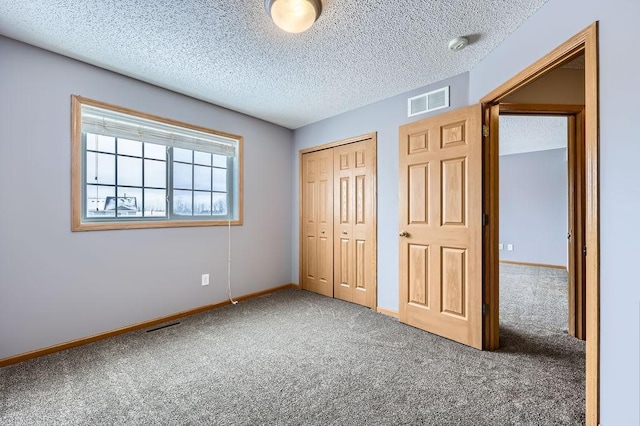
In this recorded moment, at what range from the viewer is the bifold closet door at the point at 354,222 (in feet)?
11.0

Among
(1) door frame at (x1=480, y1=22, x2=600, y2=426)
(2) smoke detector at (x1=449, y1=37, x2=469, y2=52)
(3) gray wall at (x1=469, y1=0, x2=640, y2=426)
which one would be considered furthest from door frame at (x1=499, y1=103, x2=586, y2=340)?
(3) gray wall at (x1=469, y1=0, x2=640, y2=426)

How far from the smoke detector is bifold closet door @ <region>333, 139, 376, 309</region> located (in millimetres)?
1320

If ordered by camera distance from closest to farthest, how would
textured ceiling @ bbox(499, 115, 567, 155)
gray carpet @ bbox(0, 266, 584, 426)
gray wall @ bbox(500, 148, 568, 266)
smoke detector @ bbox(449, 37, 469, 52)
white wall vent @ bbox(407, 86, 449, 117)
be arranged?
gray carpet @ bbox(0, 266, 584, 426) → smoke detector @ bbox(449, 37, 469, 52) → white wall vent @ bbox(407, 86, 449, 117) → textured ceiling @ bbox(499, 115, 567, 155) → gray wall @ bbox(500, 148, 568, 266)

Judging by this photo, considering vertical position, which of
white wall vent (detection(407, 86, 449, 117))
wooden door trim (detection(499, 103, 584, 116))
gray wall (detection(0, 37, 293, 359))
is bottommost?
gray wall (detection(0, 37, 293, 359))

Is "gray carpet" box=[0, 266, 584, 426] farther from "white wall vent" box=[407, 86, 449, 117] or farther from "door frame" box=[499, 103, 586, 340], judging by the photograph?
"white wall vent" box=[407, 86, 449, 117]

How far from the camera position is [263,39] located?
2.06m

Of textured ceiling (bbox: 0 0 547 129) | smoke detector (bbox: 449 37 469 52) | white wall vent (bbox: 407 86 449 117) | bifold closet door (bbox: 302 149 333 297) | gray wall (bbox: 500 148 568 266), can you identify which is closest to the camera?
textured ceiling (bbox: 0 0 547 129)

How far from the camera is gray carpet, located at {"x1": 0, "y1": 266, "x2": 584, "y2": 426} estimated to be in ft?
5.15

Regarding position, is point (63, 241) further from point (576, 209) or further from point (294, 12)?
point (576, 209)

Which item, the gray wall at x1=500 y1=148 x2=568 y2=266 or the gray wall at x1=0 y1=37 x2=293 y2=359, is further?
the gray wall at x1=500 y1=148 x2=568 y2=266

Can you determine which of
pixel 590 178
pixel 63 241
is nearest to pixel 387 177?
pixel 590 178

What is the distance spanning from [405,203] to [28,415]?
313 cm

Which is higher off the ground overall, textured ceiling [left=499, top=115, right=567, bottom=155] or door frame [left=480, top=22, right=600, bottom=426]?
textured ceiling [left=499, top=115, right=567, bottom=155]

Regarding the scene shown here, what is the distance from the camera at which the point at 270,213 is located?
4.05 meters
